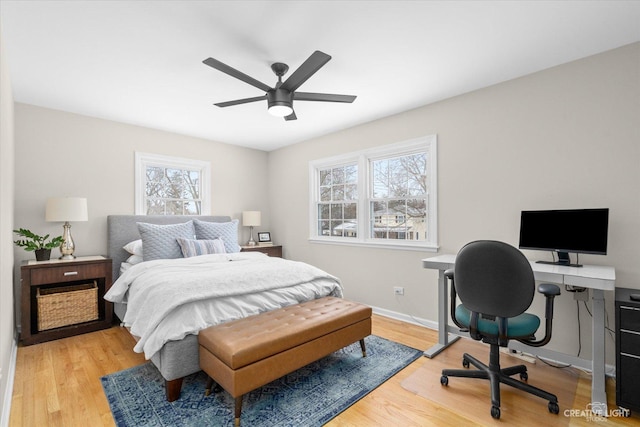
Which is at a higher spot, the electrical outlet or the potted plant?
the potted plant

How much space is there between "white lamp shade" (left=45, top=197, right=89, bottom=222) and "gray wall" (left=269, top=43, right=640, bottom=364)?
3323mm

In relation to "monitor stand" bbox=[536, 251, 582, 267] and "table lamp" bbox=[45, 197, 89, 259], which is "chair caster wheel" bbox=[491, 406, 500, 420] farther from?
"table lamp" bbox=[45, 197, 89, 259]

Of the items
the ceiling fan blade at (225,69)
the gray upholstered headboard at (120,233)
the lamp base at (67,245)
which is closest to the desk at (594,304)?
the ceiling fan blade at (225,69)

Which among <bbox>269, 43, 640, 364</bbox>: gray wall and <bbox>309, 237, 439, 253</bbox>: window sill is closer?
<bbox>269, 43, 640, 364</bbox>: gray wall

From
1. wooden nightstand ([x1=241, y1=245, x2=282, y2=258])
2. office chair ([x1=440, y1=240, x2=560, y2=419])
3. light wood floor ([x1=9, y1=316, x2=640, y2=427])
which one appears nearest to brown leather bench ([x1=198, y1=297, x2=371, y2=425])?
light wood floor ([x1=9, y1=316, x2=640, y2=427])

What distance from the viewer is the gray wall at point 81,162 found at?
10.8 feet

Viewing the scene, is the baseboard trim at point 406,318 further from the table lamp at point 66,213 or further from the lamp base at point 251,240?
the table lamp at point 66,213

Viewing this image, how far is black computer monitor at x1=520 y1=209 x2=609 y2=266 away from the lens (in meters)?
2.19

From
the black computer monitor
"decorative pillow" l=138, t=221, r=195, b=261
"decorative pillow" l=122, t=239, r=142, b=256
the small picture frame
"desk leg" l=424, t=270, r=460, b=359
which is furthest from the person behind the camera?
the small picture frame

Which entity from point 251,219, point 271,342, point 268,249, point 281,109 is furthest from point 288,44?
point 268,249

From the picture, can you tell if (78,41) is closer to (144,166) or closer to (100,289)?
(144,166)

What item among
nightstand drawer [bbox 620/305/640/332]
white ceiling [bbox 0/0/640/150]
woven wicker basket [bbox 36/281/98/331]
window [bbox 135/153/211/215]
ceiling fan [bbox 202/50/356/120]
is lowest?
woven wicker basket [bbox 36/281/98/331]

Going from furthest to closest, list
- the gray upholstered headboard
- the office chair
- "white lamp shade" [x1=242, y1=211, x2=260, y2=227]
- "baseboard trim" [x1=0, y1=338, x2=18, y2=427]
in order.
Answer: "white lamp shade" [x1=242, y1=211, x2=260, y2=227]
the gray upholstered headboard
the office chair
"baseboard trim" [x1=0, y1=338, x2=18, y2=427]

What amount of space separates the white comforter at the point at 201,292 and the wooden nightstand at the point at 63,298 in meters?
0.56
